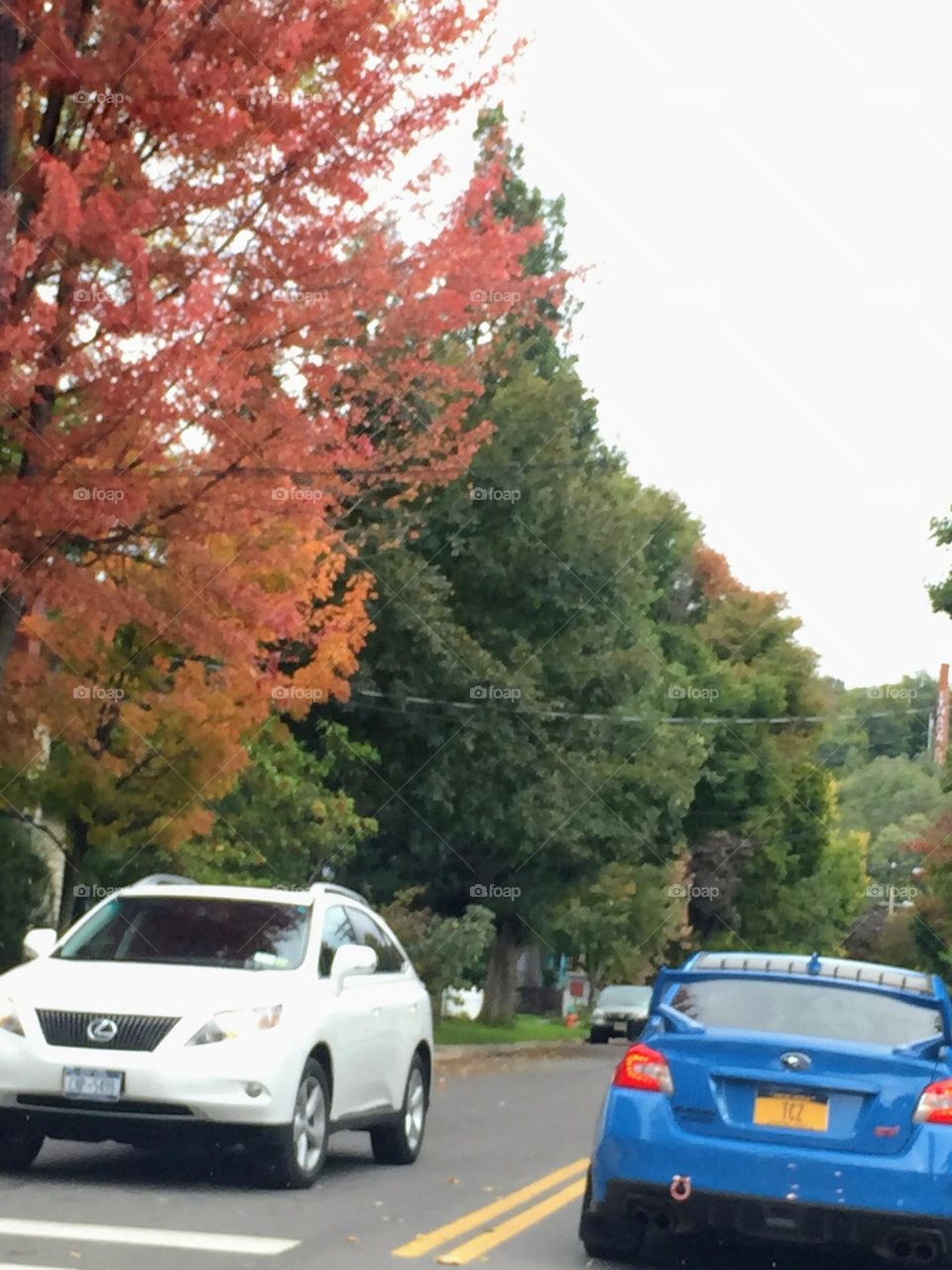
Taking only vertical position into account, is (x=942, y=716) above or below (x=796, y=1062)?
above

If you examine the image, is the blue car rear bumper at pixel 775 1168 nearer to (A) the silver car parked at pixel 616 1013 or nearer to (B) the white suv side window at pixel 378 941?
(B) the white suv side window at pixel 378 941

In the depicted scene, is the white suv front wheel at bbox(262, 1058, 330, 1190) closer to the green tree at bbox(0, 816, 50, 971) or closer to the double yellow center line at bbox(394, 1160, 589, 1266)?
the double yellow center line at bbox(394, 1160, 589, 1266)

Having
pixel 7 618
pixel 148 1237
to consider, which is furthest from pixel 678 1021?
pixel 7 618

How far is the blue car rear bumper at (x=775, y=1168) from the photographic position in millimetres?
8969

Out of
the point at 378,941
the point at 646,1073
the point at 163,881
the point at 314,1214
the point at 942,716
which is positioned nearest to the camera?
the point at 646,1073

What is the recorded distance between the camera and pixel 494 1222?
10.8 metres

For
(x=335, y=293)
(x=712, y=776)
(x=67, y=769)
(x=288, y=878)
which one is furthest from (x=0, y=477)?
(x=712, y=776)

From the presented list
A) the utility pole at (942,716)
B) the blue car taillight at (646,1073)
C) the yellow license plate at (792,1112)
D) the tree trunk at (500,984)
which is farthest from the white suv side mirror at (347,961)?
the utility pole at (942,716)

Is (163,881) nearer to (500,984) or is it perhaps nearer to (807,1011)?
(807,1011)

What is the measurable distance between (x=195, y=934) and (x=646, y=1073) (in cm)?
396

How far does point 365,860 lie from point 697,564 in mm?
32348

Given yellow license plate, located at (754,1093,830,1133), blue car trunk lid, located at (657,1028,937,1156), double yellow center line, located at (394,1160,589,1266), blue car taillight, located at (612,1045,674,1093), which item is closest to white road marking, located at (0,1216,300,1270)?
double yellow center line, located at (394,1160,589,1266)

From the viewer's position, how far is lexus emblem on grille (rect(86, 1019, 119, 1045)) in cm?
1129

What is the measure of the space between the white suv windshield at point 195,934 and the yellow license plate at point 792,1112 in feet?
12.4
